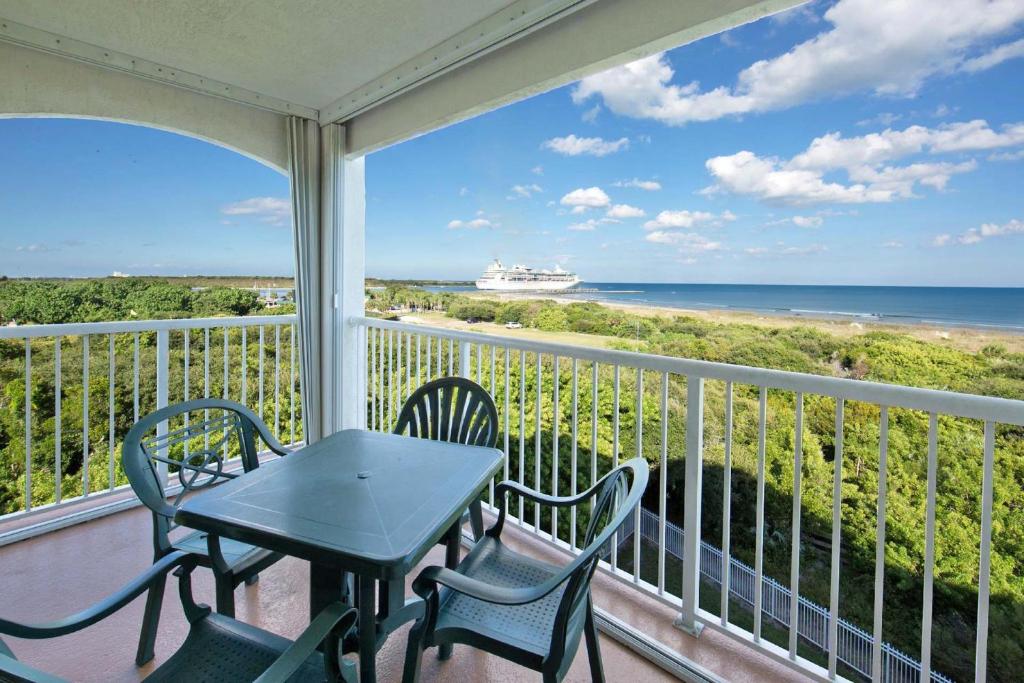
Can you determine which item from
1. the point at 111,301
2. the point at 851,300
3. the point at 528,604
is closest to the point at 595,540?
the point at 528,604

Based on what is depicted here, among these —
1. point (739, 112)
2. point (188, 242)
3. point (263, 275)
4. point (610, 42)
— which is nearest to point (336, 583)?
point (610, 42)

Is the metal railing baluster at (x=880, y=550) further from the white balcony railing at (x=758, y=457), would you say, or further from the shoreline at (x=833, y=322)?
the shoreline at (x=833, y=322)

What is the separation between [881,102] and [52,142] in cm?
1709

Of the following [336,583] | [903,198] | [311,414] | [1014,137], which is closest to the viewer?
[336,583]

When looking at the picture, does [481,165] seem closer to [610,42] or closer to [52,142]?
[52,142]

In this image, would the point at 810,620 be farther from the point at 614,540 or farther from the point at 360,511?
the point at 360,511

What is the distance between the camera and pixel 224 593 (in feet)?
5.14

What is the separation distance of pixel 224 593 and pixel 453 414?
3.68ft

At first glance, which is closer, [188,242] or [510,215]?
[188,242]

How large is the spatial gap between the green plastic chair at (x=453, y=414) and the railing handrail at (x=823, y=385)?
47 centimetres

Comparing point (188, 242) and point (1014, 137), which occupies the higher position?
point (1014, 137)

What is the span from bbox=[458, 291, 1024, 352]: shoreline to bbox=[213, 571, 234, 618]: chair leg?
883 centimetres

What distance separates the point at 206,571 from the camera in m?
2.41

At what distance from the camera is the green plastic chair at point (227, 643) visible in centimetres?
100
